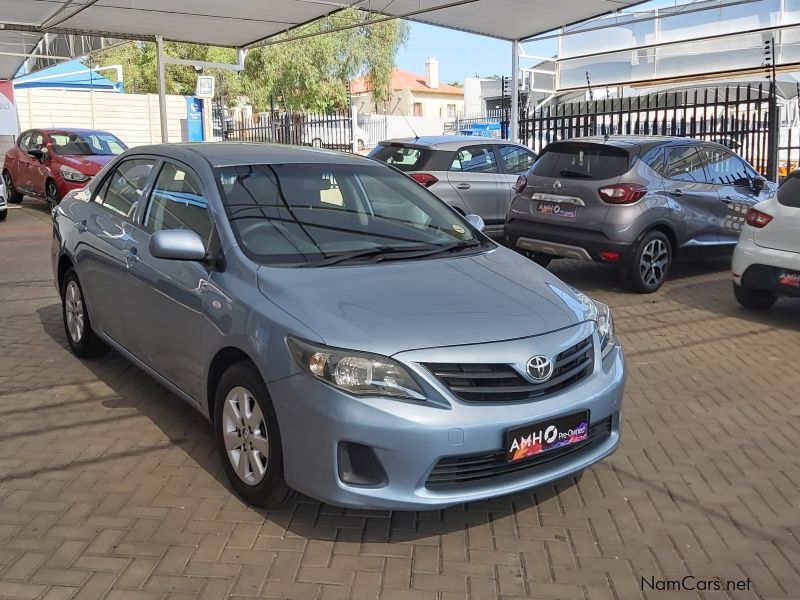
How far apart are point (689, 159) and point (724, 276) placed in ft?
5.11

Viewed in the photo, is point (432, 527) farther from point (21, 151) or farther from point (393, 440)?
point (21, 151)

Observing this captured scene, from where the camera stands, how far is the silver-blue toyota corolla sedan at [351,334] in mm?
3193

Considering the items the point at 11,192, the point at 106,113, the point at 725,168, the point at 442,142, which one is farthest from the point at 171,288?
the point at 106,113

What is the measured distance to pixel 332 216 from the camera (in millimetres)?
4441

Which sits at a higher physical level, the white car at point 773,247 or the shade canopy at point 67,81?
the shade canopy at point 67,81

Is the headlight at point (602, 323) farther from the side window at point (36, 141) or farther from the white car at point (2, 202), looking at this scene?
the side window at point (36, 141)

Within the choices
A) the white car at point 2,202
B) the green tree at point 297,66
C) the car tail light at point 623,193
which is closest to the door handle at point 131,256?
the car tail light at point 623,193

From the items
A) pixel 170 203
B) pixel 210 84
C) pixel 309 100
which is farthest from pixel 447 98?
pixel 170 203

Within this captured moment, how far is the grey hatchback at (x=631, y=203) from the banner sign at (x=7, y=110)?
1615cm

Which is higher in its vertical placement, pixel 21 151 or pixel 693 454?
pixel 21 151

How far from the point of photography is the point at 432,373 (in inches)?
126

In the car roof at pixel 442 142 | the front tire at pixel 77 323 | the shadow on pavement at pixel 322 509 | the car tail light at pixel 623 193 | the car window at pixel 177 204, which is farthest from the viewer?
the car roof at pixel 442 142

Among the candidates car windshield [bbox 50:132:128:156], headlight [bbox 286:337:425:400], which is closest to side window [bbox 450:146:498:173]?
car windshield [bbox 50:132:128:156]

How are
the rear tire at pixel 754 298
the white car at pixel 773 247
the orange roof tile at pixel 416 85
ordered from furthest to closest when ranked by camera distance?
1. the orange roof tile at pixel 416 85
2. the rear tire at pixel 754 298
3. the white car at pixel 773 247
